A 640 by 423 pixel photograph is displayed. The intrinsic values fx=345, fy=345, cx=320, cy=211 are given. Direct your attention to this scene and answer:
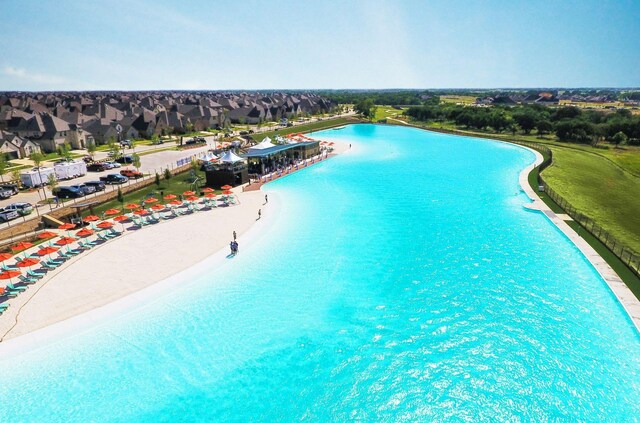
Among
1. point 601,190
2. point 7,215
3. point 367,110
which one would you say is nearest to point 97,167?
point 7,215

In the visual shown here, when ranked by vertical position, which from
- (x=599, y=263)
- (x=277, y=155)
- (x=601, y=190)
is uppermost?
(x=277, y=155)

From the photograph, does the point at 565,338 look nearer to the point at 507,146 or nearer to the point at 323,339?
the point at 323,339

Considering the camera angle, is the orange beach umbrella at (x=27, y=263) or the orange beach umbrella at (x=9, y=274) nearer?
the orange beach umbrella at (x=9, y=274)

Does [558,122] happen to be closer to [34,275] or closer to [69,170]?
[69,170]

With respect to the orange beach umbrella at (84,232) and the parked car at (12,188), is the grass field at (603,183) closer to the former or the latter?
the orange beach umbrella at (84,232)

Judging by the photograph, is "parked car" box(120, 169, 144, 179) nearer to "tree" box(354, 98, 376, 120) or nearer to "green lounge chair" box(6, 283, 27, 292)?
"green lounge chair" box(6, 283, 27, 292)

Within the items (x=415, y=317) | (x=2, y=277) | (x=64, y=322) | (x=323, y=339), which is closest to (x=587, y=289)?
(x=415, y=317)

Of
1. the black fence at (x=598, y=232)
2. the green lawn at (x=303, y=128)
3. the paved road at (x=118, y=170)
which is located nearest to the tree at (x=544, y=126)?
the black fence at (x=598, y=232)
